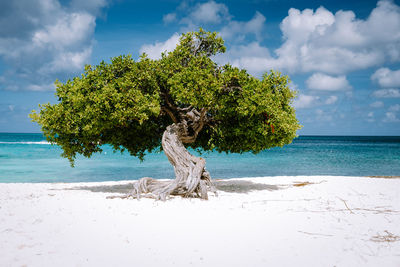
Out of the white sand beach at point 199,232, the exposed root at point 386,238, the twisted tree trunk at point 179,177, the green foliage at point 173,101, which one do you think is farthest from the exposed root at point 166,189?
the exposed root at point 386,238

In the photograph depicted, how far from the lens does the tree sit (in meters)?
11.7

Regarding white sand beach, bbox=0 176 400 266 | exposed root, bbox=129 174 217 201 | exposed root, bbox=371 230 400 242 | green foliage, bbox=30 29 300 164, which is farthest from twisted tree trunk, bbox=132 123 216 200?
exposed root, bbox=371 230 400 242

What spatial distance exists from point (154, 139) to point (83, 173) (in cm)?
1698

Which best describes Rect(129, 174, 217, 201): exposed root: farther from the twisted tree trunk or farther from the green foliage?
the green foliage

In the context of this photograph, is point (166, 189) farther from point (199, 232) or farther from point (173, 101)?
point (199, 232)

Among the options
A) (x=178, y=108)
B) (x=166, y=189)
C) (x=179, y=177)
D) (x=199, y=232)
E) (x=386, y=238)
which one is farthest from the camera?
(x=178, y=108)

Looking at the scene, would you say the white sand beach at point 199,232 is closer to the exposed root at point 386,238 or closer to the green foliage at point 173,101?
the exposed root at point 386,238

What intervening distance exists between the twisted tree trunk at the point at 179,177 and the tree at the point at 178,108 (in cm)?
4

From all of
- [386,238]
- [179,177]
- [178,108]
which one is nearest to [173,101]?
[178,108]

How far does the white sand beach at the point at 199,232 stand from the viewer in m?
5.78

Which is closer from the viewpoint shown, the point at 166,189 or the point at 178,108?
the point at 166,189

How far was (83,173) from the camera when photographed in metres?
29.5

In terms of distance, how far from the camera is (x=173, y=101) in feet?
46.0

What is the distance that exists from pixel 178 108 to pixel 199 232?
738 cm
